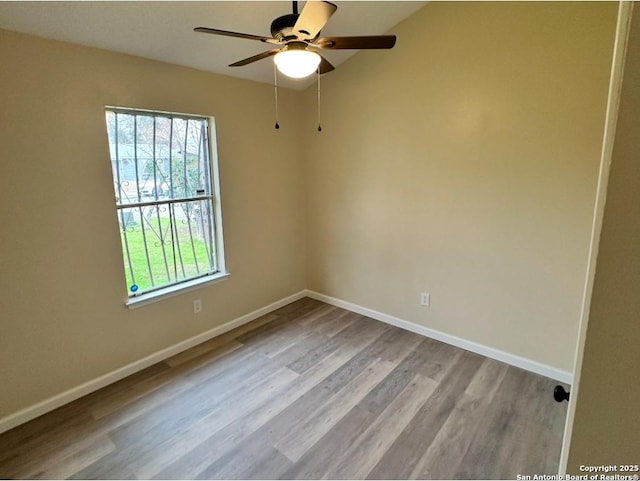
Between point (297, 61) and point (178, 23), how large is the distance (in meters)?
1.08

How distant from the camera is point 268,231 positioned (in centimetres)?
359

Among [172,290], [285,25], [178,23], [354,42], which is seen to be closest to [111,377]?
[172,290]

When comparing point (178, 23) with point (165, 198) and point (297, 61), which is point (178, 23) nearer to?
point (297, 61)

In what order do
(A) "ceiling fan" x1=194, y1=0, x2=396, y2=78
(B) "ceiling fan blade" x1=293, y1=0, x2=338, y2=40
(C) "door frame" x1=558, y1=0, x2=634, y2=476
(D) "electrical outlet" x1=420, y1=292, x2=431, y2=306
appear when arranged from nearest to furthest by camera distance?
1. (C) "door frame" x1=558, y1=0, x2=634, y2=476
2. (B) "ceiling fan blade" x1=293, y1=0, x2=338, y2=40
3. (A) "ceiling fan" x1=194, y1=0, x2=396, y2=78
4. (D) "electrical outlet" x1=420, y1=292, x2=431, y2=306

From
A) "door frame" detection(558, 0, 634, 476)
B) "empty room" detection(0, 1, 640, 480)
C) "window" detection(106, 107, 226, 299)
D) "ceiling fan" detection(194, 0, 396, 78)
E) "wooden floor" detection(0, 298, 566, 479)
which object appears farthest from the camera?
"window" detection(106, 107, 226, 299)

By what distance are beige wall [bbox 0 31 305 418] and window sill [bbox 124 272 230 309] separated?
62mm

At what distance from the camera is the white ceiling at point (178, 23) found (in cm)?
188

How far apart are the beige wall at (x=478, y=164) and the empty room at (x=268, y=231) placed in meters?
0.02

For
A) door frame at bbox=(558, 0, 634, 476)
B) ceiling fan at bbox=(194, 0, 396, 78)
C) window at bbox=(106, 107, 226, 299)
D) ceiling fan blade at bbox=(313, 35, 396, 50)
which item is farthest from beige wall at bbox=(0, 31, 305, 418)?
door frame at bbox=(558, 0, 634, 476)

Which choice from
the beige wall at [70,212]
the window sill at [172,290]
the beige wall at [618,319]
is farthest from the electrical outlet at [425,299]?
the beige wall at [618,319]

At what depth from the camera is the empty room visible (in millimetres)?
1945

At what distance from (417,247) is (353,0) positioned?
2018 millimetres

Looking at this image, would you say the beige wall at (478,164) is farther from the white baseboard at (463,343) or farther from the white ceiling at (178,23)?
the white ceiling at (178,23)

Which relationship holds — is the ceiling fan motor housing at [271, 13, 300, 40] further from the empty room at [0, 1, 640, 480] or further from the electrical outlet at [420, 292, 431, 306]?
the electrical outlet at [420, 292, 431, 306]
